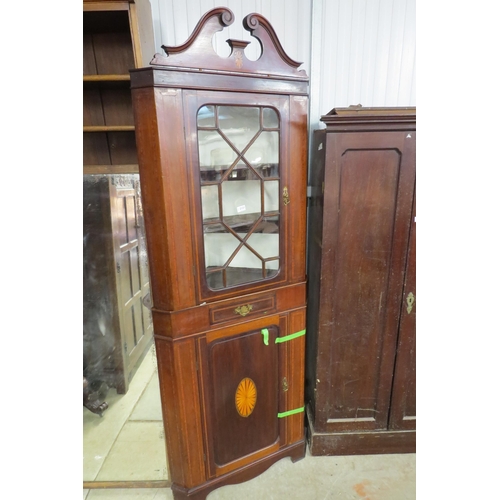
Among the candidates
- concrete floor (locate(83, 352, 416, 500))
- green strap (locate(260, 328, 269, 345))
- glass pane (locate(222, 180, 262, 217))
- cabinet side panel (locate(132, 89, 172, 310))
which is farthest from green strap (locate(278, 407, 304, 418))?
glass pane (locate(222, 180, 262, 217))

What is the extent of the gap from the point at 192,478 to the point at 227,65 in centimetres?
153

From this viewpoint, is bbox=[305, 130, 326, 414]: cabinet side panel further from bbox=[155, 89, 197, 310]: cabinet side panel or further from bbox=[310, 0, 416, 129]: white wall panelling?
bbox=[155, 89, 197, 310]: cabinet side panel

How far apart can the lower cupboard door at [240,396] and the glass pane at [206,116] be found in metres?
0.76

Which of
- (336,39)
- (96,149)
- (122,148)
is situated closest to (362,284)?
(336,39)

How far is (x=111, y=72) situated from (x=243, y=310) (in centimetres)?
112

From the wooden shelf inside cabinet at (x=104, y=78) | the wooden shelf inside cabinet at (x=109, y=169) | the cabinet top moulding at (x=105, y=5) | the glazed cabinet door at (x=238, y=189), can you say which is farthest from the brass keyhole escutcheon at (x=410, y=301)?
the cabinet top moulding at (x=105, y=5)

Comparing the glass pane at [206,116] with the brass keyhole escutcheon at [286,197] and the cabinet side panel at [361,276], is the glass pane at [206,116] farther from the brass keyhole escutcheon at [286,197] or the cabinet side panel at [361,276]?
the cabinet side panel at [361,276]

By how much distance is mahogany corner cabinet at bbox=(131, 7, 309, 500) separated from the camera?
0.99m

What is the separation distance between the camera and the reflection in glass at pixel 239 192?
1089 mm

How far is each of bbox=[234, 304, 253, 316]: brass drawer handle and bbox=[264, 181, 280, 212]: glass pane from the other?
384 mm

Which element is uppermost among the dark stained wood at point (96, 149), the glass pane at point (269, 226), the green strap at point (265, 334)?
the dark stained wood at point (96, 149)

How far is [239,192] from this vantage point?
1199mm

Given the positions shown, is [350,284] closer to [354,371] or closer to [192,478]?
[354,371]

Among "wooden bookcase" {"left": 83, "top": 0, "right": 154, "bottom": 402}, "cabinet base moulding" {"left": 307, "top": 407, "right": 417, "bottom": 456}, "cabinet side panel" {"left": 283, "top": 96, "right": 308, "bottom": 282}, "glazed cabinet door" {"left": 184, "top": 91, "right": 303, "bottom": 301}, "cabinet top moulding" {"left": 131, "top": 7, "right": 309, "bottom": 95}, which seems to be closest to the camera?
"cabinet top moulding" {"left": 131, "top": 7, "right": 309, "bottom": 95}
